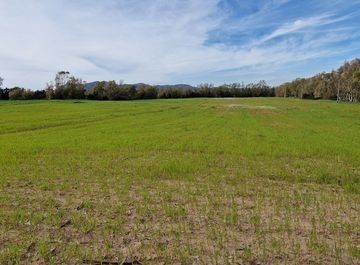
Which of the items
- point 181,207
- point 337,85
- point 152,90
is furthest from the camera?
point 152,90

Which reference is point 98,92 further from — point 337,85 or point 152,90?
point 337,85

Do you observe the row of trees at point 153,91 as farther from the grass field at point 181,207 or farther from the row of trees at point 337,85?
the grass field at point 181,207

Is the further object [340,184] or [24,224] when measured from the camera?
[340,184]

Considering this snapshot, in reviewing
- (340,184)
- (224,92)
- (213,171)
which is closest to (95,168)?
(213,171)

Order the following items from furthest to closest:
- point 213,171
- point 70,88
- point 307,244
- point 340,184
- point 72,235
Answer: point 70,88, point 213,171, point 340,184, point 72,235, point 307,244

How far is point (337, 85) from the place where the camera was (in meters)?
126

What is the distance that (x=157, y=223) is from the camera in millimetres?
8180

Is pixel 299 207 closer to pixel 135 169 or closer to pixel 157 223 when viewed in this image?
pixel 157 223

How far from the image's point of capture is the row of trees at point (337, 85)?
112381 millimetres

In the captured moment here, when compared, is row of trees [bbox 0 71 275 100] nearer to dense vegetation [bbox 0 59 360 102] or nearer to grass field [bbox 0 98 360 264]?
dense vegetation [bbox 0 59 360 102]

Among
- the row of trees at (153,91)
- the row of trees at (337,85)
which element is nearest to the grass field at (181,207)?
the row of trees at (337,85)

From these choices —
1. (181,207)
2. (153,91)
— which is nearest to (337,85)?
(153,91)

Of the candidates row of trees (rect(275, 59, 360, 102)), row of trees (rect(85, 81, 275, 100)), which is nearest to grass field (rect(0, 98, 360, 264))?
row of trees (rect(275, 59, 360, 102))

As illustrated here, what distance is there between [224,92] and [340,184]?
17983 centimetres
